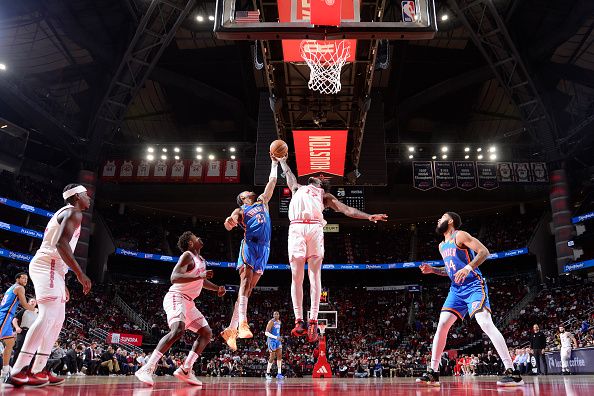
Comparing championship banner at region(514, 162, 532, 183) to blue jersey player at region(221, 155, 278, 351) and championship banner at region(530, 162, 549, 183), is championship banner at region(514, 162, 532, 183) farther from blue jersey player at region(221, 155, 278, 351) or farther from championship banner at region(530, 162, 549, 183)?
blue jersey player at region(221, 155, 278, 351)

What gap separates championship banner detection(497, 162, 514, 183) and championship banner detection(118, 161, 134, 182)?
19597 millimetres

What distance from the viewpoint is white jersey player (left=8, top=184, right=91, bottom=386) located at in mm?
4535

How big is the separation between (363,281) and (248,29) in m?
29.3

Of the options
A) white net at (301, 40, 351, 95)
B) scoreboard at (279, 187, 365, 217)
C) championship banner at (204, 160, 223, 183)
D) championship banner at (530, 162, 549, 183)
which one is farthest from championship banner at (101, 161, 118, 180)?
championship banner at (530, 162, 549, 183)

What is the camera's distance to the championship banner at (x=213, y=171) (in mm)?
26031

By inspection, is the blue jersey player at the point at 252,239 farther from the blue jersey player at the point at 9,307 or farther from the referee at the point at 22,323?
the referee at the point at 22,323

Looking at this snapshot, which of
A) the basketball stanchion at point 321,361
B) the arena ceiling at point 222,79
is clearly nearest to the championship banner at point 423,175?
the arena ceiling at point 222,79

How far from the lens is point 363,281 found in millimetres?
34406

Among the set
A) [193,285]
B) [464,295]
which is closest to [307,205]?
[193,285]

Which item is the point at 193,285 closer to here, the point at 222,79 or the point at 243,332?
the point at 243,332

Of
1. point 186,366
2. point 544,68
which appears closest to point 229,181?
point 544,68

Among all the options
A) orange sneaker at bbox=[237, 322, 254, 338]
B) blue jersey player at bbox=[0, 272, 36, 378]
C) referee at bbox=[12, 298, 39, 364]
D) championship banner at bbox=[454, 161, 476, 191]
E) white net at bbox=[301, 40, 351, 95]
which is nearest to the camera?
orange sneaker at bbox=[237, 322, 254, 338]

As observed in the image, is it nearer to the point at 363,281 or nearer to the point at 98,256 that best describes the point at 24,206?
the point at 98,256

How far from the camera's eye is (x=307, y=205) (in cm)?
604
